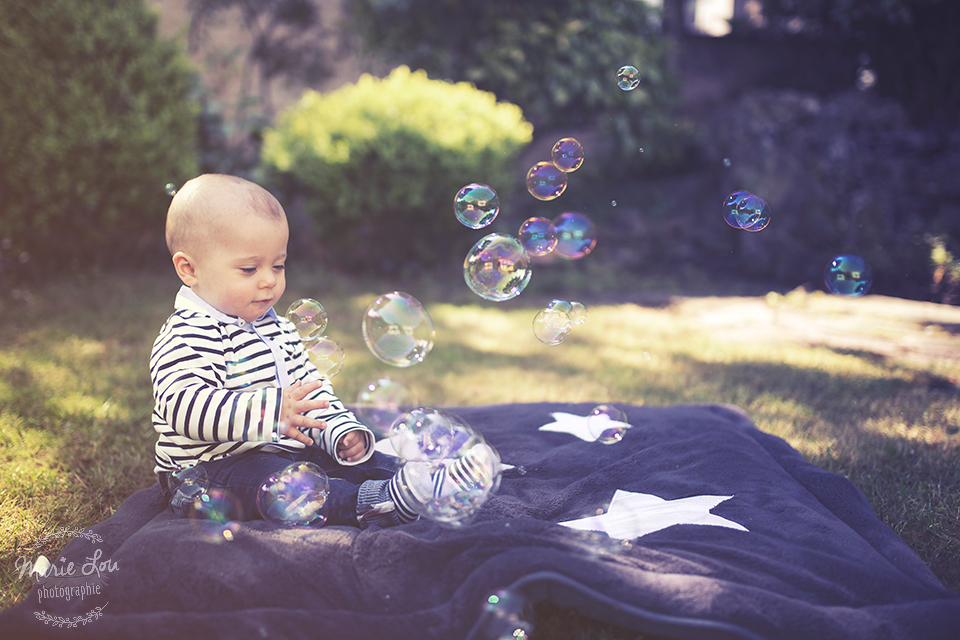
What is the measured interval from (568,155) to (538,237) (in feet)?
1.46

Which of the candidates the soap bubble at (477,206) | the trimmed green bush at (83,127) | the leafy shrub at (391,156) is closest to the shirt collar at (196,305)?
the soap bubble at (477,206)

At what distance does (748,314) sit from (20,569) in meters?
5.57

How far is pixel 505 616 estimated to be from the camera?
1431 millimetres

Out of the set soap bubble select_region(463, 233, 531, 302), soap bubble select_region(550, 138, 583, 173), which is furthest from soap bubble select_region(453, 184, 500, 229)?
soap bubble select_region(550, 138, 583, 173)

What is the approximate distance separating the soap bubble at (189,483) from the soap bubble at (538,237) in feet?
5.93

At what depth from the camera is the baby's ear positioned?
1950 millimetres

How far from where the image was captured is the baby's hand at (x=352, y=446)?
2133 millimetres

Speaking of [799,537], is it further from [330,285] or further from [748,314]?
[330,285]

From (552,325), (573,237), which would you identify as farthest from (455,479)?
(573,237)

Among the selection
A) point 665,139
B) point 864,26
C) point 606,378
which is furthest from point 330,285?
point 864,26

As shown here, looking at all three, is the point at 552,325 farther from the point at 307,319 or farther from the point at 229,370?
the point at 229,370

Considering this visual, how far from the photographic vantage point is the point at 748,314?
5.76 m

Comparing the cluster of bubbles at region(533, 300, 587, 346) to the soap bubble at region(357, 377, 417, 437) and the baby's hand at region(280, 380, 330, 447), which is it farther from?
the baby's hand at region(280, 380, 330, 447)

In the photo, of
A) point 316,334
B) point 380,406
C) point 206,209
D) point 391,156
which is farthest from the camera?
point 391,156
